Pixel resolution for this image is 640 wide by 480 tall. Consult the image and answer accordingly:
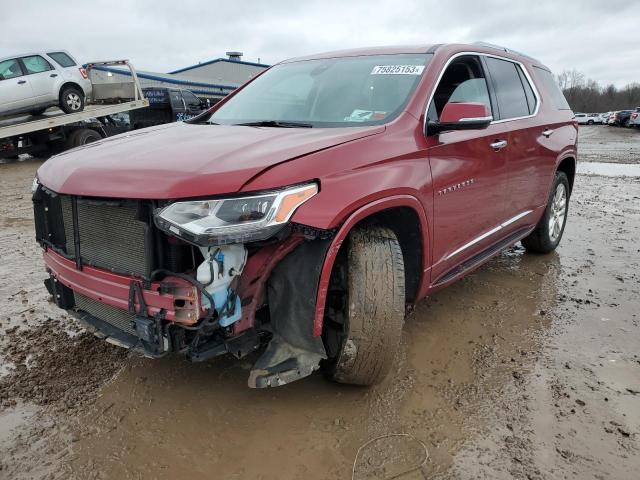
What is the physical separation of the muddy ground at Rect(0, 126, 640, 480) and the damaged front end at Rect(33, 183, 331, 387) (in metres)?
0.36

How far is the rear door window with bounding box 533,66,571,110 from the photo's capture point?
14.9ft

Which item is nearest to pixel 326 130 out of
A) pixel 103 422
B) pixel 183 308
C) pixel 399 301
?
pixel 399 301

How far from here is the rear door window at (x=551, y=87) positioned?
456cm

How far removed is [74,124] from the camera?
12.6m

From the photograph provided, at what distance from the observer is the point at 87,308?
2529mm

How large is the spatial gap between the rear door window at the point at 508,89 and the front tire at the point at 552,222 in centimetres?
99

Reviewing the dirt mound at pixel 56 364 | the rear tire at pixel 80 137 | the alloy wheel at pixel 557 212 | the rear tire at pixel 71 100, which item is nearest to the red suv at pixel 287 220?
the dirt mound at pixel 56 364

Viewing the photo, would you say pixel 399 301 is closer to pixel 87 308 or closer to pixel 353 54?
pixel 87 308

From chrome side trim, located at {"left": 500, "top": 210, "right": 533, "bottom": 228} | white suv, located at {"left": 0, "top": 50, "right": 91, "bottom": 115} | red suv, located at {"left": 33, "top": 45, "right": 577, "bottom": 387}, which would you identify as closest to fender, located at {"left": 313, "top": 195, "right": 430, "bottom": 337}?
red suv, located at {"left": 33, "top": 45, "right": 577, "bottom": 387}

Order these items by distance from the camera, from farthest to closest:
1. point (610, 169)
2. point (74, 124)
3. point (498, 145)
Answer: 1. point (74, 124)
2. point (610, 169)
3. point (498, 145)

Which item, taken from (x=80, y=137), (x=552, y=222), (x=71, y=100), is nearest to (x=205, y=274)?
(x=552, y=222)

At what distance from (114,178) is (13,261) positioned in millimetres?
3311

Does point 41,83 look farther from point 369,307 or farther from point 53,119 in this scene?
point 369,307

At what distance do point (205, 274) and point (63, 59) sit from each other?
12365mm
